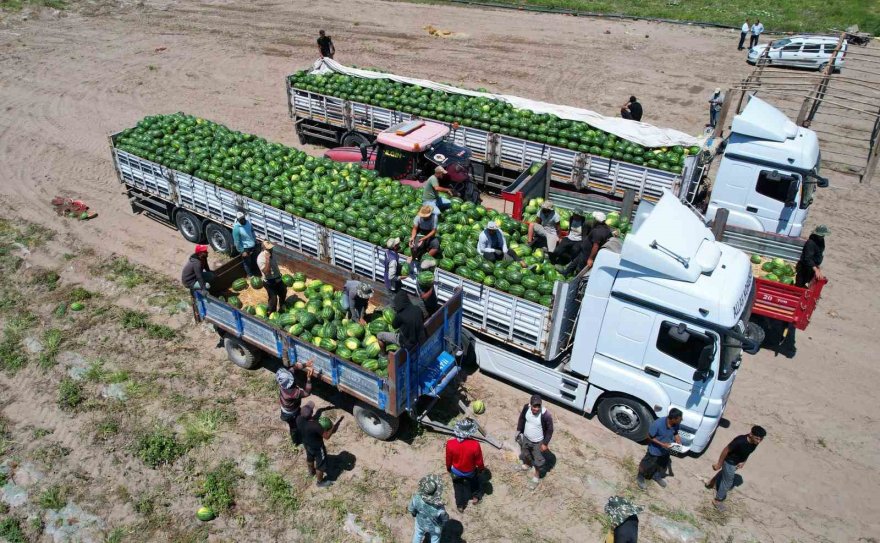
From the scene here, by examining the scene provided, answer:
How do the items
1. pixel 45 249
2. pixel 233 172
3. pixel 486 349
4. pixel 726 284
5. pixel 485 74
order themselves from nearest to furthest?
pixel 726 284
pixel 486 349
pixel 233 172
pixel 45 249
pixel 485 74

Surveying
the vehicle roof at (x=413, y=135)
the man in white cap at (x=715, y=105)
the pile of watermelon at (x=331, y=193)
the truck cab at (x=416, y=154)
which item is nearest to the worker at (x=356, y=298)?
the pile of watermelon at (x=331, y=193)

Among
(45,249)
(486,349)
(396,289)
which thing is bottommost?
(45,249)

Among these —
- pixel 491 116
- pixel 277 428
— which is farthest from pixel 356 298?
pixel 491 116

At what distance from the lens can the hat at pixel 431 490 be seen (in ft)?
24.4

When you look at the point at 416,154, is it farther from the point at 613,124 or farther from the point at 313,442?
the point at 313,442

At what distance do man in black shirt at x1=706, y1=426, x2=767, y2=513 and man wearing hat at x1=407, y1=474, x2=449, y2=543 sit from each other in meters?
4.26

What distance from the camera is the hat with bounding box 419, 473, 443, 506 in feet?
24.4

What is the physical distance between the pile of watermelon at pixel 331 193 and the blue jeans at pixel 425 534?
407cm

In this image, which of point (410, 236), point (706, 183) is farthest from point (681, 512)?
point (706, 183)

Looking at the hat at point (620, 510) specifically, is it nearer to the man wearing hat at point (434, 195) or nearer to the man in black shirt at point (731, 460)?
the man in black shirt at point (731, 460)

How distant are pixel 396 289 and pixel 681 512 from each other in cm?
579

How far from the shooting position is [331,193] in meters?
13.6

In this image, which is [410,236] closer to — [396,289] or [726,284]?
[396,289]

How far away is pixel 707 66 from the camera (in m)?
29.2
